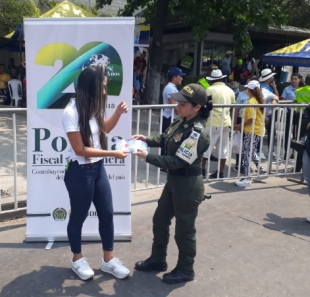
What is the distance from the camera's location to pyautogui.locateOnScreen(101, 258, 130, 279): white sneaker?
358 centimetres

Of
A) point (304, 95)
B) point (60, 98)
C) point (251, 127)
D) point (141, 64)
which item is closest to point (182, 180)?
point (60, 98)

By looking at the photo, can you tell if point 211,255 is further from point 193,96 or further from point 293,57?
point 293,57

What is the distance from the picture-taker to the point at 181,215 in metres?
3.41

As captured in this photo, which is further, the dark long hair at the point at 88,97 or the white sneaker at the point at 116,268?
the white sneaker at the point at 116,268

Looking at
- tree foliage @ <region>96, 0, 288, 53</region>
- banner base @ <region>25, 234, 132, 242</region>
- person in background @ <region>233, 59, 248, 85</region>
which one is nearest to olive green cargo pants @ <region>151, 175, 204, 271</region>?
banner base @ <region>25, 234, 132, 242</region>

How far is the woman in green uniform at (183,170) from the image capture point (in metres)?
3.24

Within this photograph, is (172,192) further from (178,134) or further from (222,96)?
(222,96)

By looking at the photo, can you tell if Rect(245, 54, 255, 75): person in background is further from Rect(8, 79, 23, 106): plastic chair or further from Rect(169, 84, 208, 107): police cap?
Rect(169, 84, 208, 107): police cap

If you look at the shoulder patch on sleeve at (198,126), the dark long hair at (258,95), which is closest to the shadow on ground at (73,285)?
the shoulder patch on sleeve at (198,126)

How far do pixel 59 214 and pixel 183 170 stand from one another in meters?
1.62

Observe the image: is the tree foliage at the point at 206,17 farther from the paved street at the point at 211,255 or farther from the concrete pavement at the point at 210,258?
the concrete pavement at the point at 210,258

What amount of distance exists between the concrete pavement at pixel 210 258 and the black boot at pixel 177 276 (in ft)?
0.15

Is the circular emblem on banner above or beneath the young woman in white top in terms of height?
beneath

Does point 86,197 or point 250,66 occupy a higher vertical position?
point 250,66
